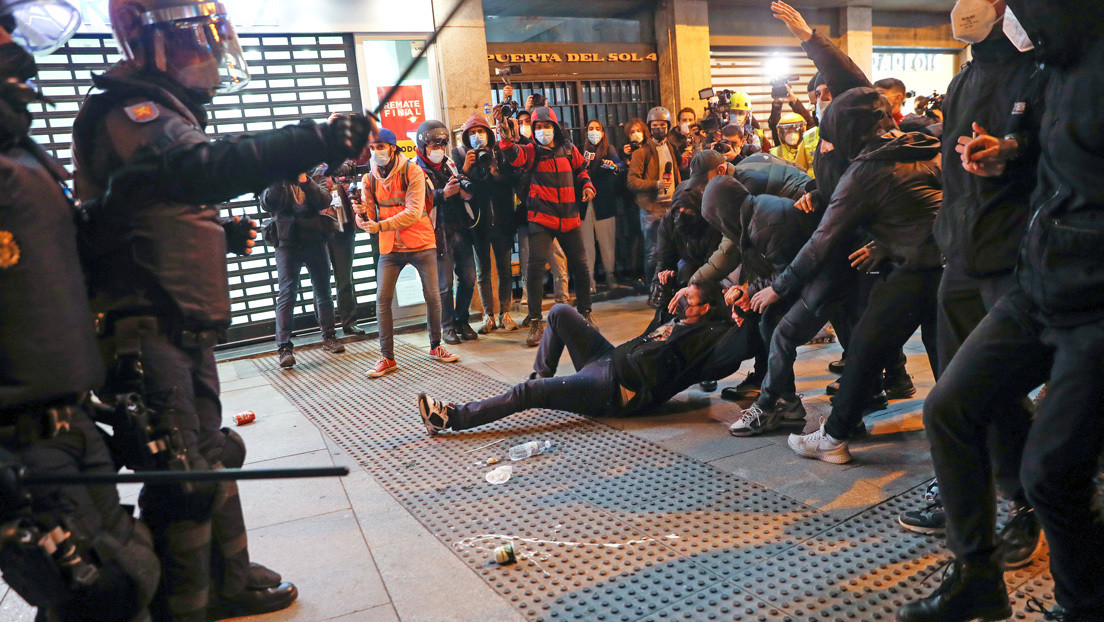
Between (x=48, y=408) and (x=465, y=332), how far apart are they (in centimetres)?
561

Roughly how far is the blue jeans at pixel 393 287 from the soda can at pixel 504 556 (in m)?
3.63

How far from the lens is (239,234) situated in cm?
274

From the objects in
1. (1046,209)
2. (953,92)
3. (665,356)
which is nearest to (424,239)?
(665,356)

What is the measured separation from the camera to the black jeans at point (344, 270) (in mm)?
7891

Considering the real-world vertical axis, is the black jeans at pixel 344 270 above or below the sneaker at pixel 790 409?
above

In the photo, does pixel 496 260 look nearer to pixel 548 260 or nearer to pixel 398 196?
pixel 548 260

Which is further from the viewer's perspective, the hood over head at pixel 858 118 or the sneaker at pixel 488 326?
the sneaker at pixel 488 326

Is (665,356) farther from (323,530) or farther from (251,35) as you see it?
(251,35)

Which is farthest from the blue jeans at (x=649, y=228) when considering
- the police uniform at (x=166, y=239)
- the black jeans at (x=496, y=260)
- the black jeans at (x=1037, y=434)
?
the police uniform at (x=166, y=239)

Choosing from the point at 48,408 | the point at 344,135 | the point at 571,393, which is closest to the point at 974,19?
the point at 344,135

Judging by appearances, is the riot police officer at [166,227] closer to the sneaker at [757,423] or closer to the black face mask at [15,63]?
the black face mask at [15,63]

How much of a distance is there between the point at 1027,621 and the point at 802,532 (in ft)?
2.81

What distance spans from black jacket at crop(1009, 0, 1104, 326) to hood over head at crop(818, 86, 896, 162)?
1618 mm

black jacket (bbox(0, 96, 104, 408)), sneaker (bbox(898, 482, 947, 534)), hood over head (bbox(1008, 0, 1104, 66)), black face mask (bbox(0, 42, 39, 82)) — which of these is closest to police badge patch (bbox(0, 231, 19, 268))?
black jacket (bbox(0, 96, 104, 408))
